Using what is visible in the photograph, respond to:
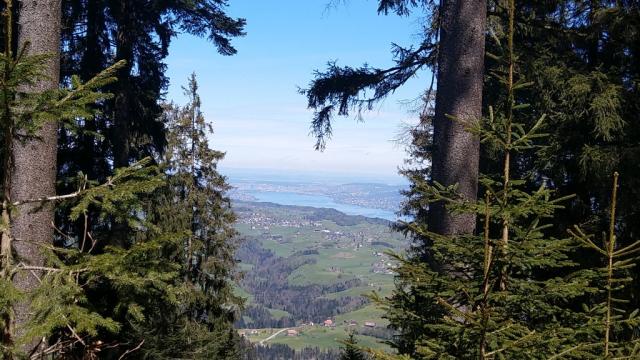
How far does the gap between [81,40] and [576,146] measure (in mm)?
9720

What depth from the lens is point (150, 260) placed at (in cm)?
285

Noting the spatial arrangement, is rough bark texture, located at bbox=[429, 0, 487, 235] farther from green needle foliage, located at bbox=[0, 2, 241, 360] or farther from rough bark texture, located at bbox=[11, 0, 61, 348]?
rough bark texture, located at bbox=[11, 0, 61, 348]

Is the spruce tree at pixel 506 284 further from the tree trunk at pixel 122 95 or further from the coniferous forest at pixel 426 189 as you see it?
the tree trunk at pixel 122 95

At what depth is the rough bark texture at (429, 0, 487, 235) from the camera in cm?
436

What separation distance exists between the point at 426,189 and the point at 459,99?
194cm

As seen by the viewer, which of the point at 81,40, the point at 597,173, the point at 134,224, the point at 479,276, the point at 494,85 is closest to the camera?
the point at 479,276

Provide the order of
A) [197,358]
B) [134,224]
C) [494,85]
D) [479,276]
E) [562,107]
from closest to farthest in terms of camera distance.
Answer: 1. [479,276]
2. [134,224]
3. [562,107]
4. [494,85]
5. [197,358]

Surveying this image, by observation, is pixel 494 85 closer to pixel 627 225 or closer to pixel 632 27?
pixel 632 27

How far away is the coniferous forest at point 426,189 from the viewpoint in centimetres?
241

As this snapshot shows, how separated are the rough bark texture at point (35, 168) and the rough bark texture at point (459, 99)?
3.38 m

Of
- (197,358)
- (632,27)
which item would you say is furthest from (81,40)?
(632,27)

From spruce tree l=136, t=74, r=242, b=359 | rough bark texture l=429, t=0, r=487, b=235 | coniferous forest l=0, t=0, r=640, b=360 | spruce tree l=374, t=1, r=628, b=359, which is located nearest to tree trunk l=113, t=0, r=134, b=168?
coniferous forest l=0, t=0, r=640, b=360

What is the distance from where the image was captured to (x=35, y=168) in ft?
12.5

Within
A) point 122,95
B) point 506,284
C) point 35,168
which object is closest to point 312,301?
point 122,95
